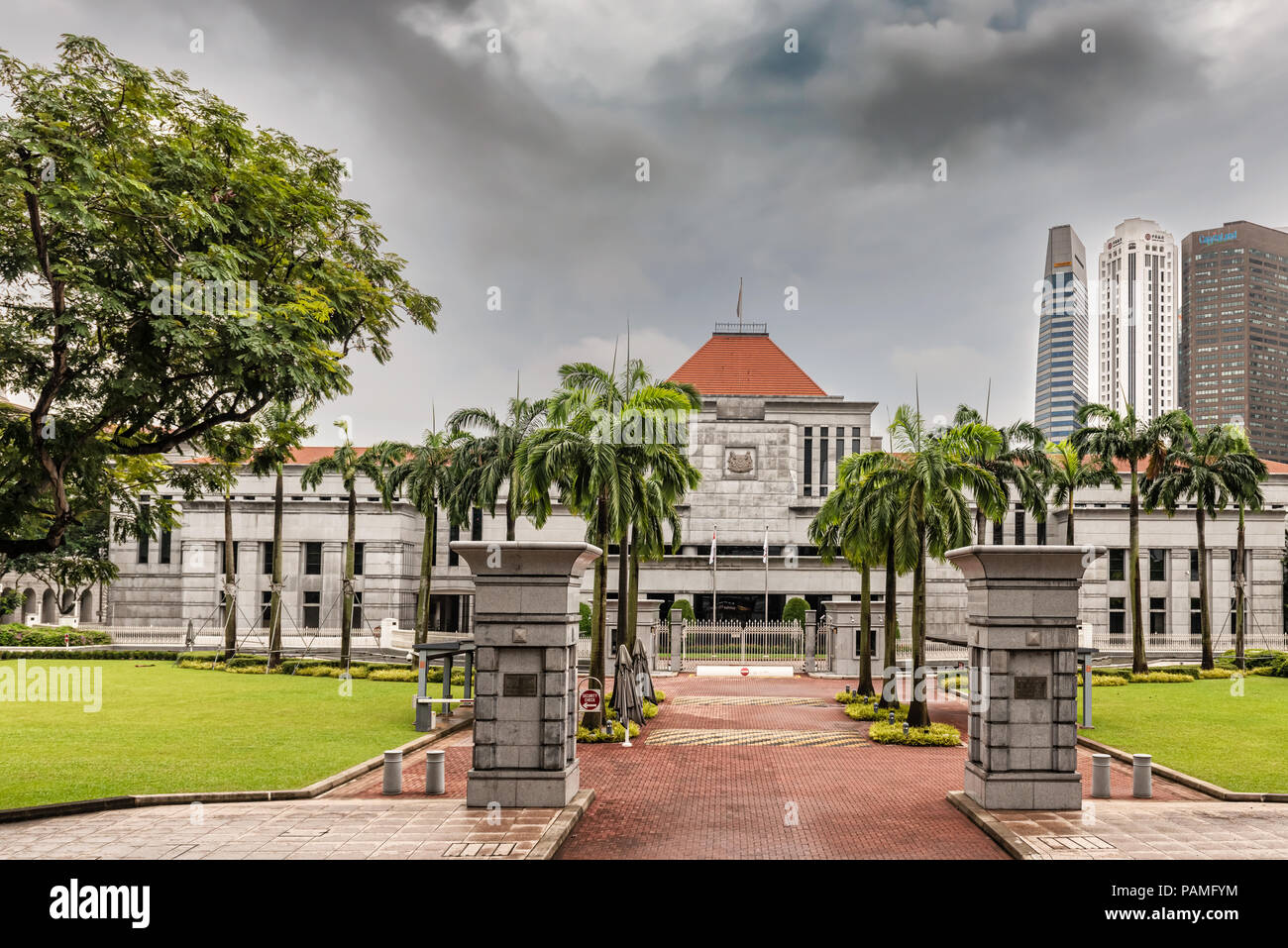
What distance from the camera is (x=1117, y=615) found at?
1986 inches

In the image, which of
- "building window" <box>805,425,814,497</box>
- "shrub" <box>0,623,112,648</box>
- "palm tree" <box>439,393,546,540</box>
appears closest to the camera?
"palm tree" <box>439,393,546,540</box>

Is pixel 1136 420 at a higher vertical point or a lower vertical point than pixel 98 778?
higher

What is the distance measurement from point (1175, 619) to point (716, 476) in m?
27.8

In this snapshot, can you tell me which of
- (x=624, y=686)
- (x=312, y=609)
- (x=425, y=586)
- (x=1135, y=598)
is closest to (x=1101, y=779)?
(x=624, y=686)

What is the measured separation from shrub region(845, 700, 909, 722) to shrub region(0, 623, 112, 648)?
35452mm

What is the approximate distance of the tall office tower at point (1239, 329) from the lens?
16012 cm

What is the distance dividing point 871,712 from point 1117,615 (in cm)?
3493

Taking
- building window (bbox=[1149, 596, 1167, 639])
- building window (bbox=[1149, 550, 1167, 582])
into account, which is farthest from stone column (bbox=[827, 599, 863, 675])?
building window (bbox=[1149, 550, 1167, 582])

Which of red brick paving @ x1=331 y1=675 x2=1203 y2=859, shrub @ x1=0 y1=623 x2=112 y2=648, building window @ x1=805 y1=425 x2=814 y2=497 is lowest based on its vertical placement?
shrub @ x1=0 y1=623 x2=112 y2=648

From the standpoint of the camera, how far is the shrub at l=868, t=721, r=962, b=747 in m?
19.3

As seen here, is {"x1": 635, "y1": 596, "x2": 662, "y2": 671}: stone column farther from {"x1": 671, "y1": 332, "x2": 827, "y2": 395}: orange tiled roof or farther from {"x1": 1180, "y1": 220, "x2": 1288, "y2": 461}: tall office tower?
{"x1": 1180, "y1": 220, "x2": 1288, "y2": 461}: tall office tower

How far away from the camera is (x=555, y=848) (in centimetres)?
1066

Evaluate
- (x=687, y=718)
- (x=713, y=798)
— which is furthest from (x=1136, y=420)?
(x=713, y=798)
